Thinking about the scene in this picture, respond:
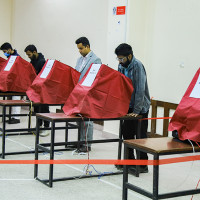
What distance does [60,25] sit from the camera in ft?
23.7

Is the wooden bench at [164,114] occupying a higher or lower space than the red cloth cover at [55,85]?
lower

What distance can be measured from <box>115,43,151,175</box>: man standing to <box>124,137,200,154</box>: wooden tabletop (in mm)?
1093

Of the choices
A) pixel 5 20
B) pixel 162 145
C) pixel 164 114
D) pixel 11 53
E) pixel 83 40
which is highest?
pixel 5 20

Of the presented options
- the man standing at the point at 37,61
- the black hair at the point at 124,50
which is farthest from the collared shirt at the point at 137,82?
the man standing at the point at 37,61

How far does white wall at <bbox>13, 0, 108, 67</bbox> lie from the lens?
6259 millimetres

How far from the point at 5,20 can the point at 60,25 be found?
2.40 metres

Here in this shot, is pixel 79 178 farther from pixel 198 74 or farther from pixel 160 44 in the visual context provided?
pixel 160 44

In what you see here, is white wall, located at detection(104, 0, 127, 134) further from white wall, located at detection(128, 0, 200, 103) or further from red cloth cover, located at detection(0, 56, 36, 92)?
red cloth cover, located at detection(0, 56, 36, 92)

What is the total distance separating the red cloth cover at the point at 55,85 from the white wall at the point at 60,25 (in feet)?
6.47

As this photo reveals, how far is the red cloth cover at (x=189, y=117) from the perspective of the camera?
2457mm

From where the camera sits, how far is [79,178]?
354 centimetres

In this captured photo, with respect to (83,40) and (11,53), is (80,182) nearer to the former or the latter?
(83,40)

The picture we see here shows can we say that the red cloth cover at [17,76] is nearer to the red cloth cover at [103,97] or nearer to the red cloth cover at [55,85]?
the red cloth cover at [55,85]

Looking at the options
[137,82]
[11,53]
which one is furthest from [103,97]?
[11,53]
